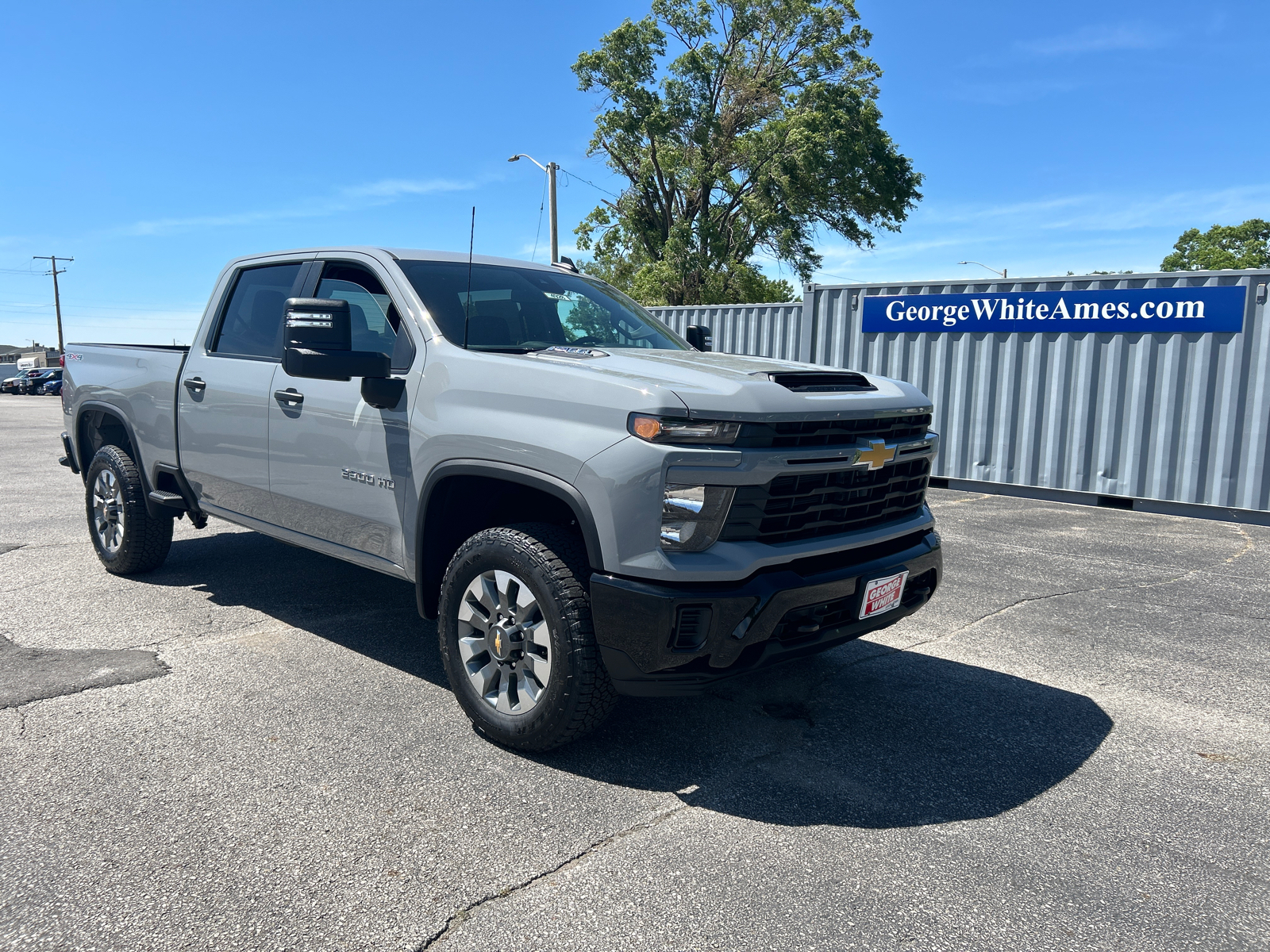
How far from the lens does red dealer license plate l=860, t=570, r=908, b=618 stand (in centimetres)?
337

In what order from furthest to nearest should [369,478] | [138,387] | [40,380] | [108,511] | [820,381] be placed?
1. [40,380]
2. [108,511]
3. [138,387]
4. [369,478]
5. [820,381]

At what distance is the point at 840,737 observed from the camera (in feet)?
12.0

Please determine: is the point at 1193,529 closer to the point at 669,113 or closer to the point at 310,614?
the point at 310,614

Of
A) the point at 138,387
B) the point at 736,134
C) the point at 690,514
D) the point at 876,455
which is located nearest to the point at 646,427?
the point at 690,514

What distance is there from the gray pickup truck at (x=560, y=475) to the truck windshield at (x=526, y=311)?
0.02 metres

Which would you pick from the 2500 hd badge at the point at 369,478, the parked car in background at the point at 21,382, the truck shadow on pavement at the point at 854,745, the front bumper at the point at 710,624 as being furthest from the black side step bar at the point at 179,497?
the parked car in background at the point at 21,382

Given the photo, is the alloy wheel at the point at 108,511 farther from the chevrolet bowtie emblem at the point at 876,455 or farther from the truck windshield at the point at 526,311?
the chevrolet bowtie emblem at the point at 876,455

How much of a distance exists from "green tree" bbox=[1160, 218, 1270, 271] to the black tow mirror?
72.1 meters

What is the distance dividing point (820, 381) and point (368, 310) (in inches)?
83.6

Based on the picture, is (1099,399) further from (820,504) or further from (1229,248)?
(1229,248)

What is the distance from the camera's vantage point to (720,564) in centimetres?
296

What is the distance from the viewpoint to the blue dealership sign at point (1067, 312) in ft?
31.6

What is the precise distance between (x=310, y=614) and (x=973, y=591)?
418 centimetres

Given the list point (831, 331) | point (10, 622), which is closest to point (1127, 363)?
point (831, 331)
